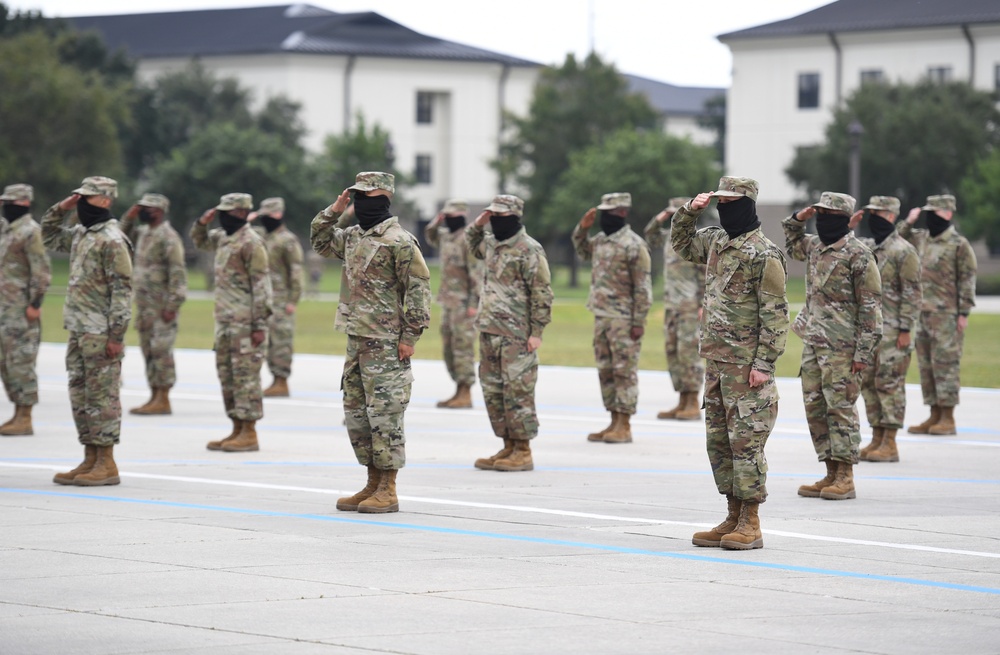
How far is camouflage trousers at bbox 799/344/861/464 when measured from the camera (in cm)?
1122

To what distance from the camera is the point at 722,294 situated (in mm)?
9570

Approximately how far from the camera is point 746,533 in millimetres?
9328

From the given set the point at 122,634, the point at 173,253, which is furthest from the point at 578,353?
the point at 122,634

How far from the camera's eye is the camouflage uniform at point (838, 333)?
11250 millimetres

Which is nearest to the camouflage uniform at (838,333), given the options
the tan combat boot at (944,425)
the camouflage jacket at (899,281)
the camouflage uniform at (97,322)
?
the camouflage jacket at (899,281)

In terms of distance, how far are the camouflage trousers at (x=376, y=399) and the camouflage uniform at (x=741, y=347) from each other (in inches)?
89.6

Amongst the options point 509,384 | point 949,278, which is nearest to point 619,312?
point 509,384

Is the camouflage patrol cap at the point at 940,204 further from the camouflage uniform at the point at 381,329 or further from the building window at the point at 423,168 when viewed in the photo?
the building window at the point at 423,168

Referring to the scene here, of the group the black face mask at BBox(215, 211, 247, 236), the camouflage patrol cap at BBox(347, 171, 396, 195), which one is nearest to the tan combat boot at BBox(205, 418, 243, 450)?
the black face mask at BBox(215, 211, 247, 236)

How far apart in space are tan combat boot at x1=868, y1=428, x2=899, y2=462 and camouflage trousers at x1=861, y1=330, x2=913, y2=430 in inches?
5.0

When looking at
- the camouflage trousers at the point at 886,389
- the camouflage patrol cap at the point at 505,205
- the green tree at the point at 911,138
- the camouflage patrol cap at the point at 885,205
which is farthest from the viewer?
the green tree at the point at 911,138

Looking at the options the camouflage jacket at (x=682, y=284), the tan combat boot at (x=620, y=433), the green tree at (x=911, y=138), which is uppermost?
the green tree at (x=911, y=138)

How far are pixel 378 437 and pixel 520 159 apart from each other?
61464 mm

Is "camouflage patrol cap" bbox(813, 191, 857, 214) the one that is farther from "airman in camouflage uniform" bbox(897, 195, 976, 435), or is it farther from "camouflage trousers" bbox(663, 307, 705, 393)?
"camouflage trousers" bbox(663, 307, 705, 393)
